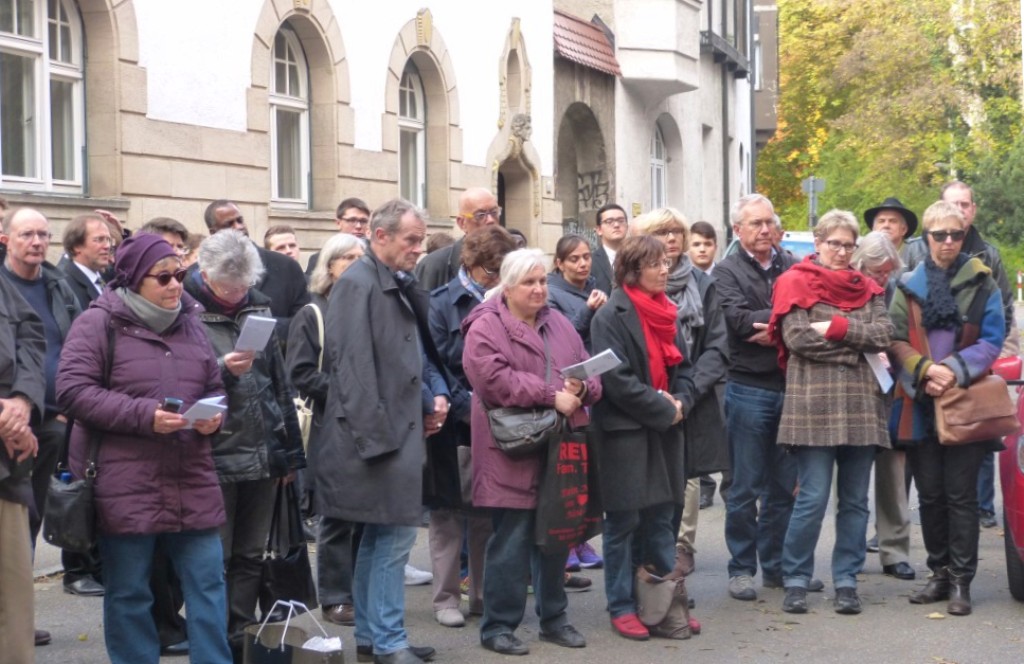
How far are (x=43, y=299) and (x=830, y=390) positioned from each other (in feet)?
13.0

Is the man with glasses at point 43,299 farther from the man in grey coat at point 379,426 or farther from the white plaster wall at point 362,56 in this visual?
the white plaster wall at point 362,56

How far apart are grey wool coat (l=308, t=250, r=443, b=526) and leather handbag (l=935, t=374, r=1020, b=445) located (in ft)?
9.22


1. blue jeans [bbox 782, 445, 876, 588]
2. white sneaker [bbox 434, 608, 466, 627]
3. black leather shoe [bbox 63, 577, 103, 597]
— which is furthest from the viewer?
black leather shoe [bbox 63, 577, 103, 597]

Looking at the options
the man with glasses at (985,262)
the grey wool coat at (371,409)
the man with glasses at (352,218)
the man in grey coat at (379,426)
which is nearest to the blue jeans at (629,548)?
the man in grey coat at (379,426)

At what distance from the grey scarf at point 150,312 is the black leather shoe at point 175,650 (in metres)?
1.86

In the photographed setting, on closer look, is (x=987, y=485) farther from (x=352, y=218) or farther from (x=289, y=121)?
(x=289, y=121)

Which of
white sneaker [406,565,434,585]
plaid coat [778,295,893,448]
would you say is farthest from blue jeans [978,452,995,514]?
white sneaker [406,565,434,585]

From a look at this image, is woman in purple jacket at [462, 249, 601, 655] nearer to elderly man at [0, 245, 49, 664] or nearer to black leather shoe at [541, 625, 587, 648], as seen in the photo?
black leather shoe at [541, 625, 587, 648]

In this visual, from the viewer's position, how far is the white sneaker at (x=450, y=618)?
8.03 meters

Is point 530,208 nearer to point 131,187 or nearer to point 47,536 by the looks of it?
point 131,187

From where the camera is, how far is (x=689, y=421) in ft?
26.8

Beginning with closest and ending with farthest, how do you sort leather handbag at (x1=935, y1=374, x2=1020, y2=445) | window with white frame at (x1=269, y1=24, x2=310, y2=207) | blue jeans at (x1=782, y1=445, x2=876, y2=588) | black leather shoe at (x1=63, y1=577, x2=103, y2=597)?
leather handbag at (x1=935, y1=374, x2=1020, y2=445)
blue jeans at (x1=782, y1=445, x2=876, y2=588)
black leather shoe at (x1=63, y1=577, x2=103, y2=597)
window with white frame at (x1=269, y1=24, x2=310, y2=207)

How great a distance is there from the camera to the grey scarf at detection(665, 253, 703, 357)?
8.46 m

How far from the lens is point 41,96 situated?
12703 mm
